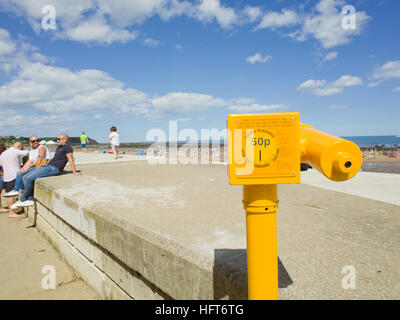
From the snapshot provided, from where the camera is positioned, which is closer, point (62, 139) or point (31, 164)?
point (62, 139)

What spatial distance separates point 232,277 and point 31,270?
4.19m

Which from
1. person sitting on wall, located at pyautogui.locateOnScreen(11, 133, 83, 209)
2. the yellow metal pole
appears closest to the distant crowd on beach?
person sitting on wall, located at pyautogui.locateOnScreen(11, 133, 83, 209)

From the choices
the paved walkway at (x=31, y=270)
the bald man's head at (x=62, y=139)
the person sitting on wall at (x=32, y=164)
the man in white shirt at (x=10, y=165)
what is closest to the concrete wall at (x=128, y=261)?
the paved walkway at (x=31, y=270)

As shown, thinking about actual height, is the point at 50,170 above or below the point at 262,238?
below

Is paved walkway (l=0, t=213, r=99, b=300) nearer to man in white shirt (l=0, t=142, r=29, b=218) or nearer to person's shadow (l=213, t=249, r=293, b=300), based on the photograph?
man in white shirt (l=0, t=142, r=29, b=218)

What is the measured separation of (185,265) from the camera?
1.91m

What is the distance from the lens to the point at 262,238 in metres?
1.21

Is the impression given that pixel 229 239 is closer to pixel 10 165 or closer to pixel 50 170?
pixel 50 170

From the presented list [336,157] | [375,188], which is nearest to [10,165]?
[336,157]

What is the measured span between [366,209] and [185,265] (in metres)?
2.48

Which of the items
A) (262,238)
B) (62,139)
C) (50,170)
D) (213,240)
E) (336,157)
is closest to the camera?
(336,157)
